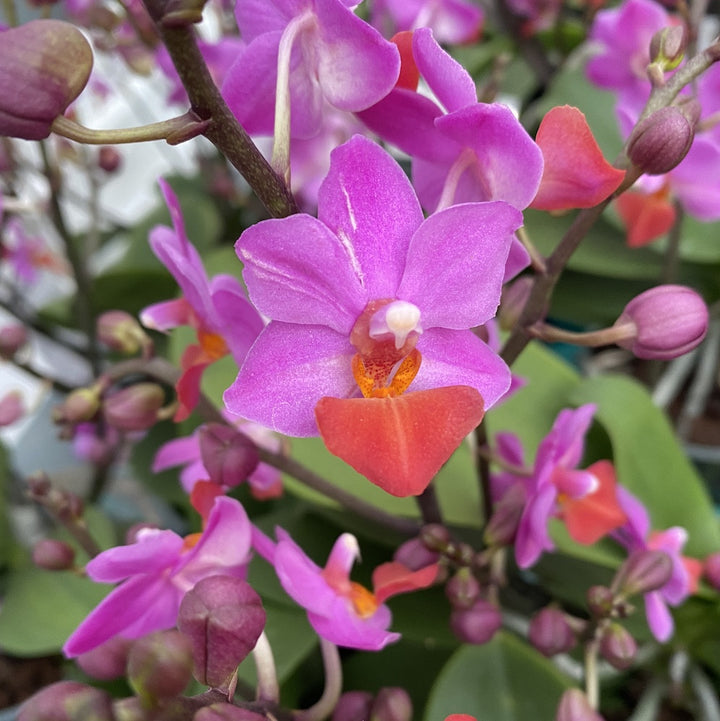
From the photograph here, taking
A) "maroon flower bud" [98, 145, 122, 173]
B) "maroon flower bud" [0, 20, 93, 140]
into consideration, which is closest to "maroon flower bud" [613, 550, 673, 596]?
"maroon flower bud" [0, 20, 93, 140]

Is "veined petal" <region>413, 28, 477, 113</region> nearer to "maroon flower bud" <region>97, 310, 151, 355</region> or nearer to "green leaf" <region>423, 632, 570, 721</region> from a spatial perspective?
"maroon flower bud" <region>97, 310, 151, 355</region>

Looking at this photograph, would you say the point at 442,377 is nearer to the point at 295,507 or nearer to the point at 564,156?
the point at 564,156

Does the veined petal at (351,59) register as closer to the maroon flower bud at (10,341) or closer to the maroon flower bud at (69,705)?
the maroon flower bud at (69,705)

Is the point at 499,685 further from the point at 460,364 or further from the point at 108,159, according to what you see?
the point at 108,159

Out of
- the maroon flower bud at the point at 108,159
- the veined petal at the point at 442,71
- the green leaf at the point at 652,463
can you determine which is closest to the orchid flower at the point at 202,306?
the veined petal at the point at 442,71

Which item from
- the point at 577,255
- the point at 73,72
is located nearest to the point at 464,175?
the point at 73,72

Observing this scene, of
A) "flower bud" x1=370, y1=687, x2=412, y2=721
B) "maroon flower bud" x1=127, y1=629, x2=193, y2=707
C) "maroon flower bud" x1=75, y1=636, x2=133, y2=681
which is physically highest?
"maroon flower bud" x1=127, y1=629, x2=193, y2=707
